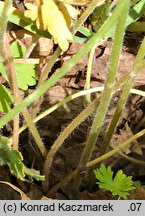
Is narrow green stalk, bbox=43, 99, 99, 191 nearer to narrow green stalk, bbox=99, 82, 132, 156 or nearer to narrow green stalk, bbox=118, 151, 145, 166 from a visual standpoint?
narrow green stalk, bbox=99, 82, 132, 156

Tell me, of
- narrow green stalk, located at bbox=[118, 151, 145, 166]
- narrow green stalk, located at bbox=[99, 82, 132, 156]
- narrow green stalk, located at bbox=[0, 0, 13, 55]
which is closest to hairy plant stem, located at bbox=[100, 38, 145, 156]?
narrow green stalk, located at bbox=[99, 82, 132, 156]

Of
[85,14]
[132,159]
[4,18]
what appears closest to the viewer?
[4,18]

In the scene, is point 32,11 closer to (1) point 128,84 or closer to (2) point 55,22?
(2) point 55,22

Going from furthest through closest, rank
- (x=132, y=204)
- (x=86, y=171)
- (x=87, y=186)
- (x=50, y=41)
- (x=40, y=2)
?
1. (x=50, y=41)
2. (x=87, y=186)
3. (x=86, y=171)
4. (x=40, y=2)
5. (x=132, y=204)

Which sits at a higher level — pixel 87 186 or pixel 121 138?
pixel 121 138

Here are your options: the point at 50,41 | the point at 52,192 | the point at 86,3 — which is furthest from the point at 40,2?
the point at 52,192

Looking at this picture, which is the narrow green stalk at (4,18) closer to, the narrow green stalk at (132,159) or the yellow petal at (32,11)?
the yellow petal at (32,11)

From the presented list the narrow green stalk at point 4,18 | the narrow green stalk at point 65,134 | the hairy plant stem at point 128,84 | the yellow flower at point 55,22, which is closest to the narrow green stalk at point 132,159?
the hairy plant stem at point 128,84

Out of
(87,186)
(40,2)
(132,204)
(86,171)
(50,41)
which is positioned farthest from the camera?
(50,41)

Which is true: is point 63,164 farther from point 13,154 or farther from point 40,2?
point 40,2

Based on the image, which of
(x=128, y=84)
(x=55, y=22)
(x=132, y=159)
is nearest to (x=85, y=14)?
(x=55, y=22)

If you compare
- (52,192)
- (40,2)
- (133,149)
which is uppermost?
(40,2)
